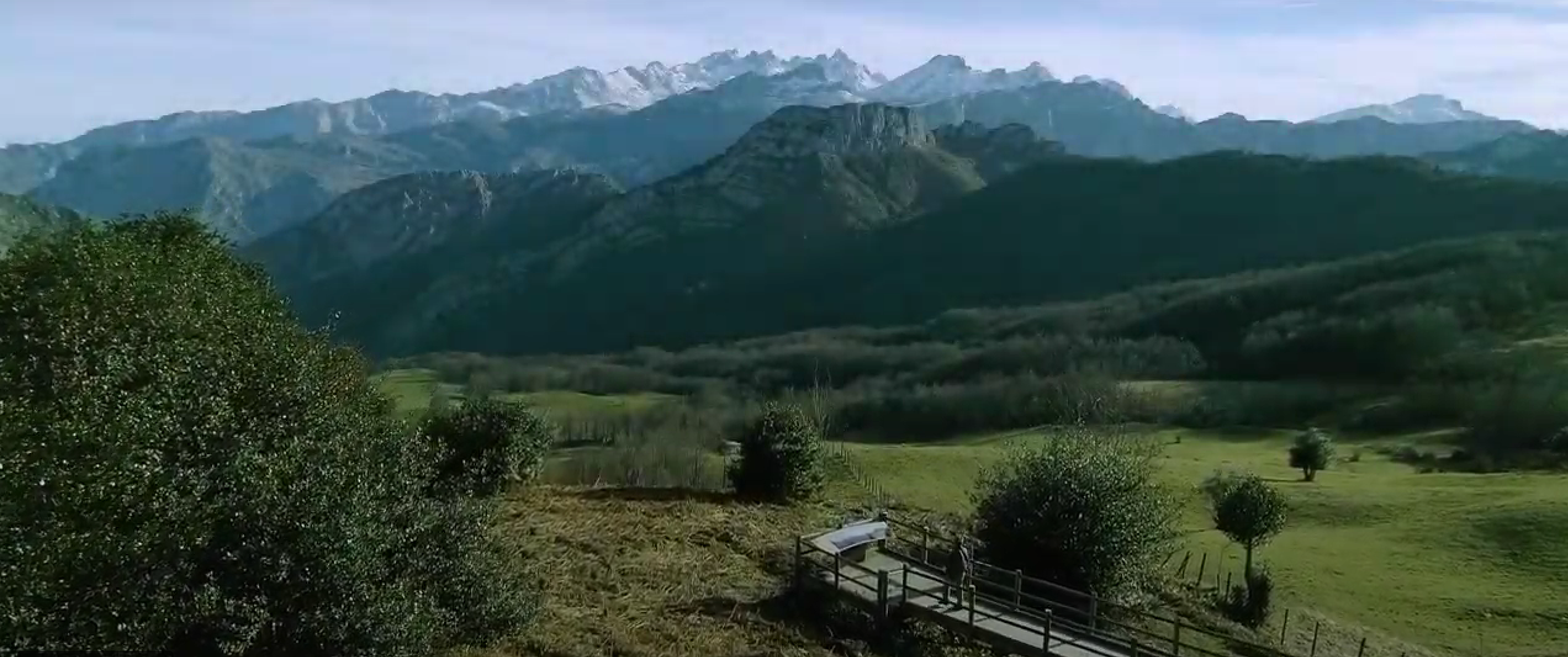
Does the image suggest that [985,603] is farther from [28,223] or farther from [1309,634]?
[28,223]

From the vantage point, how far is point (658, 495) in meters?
33.9

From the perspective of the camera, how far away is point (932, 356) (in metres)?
176

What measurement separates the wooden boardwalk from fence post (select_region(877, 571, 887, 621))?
0.02 metres

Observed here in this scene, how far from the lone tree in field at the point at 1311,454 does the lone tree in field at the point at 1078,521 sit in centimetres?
4070

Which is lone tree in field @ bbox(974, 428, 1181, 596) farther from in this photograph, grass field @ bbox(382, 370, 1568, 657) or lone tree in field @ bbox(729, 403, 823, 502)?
lone tree in field @ bbox(729, 403, 823, 502)

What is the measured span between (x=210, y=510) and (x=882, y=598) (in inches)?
529

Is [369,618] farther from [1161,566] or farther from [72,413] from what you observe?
[1161,566]

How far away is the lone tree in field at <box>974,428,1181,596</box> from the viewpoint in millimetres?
25484

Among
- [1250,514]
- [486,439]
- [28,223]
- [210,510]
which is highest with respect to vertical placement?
[28,223]

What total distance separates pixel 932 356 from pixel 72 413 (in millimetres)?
164542

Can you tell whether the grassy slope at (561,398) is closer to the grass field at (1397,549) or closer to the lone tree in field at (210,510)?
the grass field at (1397,549)

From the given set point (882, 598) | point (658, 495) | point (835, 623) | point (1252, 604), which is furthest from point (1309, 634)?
point (658, 495)

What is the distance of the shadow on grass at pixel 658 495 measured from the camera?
1303 inches

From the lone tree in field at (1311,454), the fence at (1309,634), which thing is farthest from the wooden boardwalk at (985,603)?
the lone tree in field at (1311,454)
